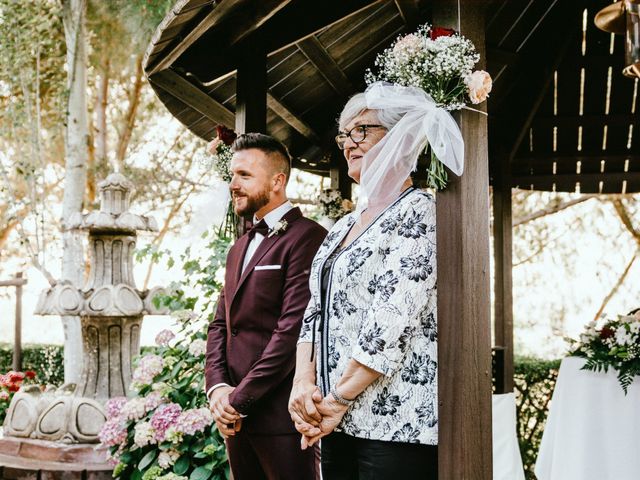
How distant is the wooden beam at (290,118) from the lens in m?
4.77

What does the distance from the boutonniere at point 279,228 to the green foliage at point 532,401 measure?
4418mm

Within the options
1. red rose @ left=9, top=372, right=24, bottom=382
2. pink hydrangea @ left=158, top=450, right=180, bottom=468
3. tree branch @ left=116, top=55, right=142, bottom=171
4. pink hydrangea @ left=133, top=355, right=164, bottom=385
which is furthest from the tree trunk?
pink hydrangea @ left=158, top=450, right=180, bottom=468

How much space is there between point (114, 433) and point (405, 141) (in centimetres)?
290

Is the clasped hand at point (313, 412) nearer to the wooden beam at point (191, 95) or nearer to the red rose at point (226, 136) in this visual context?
the red rose at point (226, 136)

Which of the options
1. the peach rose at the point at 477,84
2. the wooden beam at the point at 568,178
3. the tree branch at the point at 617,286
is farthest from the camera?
the tree branch at the point at 617,286

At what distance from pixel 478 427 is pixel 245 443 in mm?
1044

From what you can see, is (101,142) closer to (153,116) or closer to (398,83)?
(153,116)

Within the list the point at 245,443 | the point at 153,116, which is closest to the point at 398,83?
the point at 245,443

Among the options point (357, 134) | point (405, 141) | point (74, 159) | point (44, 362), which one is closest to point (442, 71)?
point (405, 141)

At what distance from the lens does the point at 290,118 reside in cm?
517

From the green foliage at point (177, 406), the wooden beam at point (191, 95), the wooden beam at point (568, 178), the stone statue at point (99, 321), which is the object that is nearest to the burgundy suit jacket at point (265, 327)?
the green foliage at point (177, 406)

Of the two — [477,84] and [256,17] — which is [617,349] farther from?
[256,17]

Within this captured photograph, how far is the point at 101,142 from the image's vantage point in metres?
13.9

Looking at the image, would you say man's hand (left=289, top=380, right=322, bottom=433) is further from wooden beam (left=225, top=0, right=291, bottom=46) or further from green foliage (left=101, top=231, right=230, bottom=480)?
green foliage (left=101, top=231, right=230, bottom=480)
